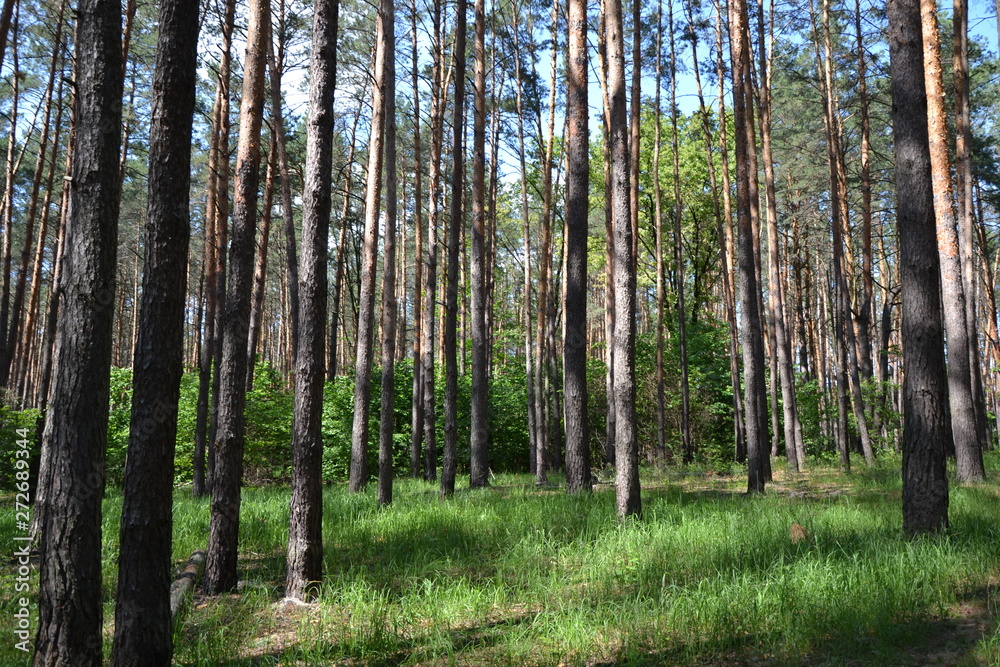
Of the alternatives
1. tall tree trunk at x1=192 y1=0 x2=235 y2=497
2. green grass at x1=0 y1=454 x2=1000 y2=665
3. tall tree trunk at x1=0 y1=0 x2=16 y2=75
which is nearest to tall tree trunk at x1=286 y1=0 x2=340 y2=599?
green grass at x1=0 y1=454 x2=1000 y2=665

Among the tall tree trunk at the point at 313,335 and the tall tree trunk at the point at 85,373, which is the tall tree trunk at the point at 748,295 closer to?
the tall tree trunk at the point at 313,335

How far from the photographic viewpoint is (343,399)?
16828mm

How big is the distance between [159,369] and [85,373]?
1.36 ft

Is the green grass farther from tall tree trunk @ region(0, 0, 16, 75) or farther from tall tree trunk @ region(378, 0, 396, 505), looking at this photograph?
tall tree trunk @ region(0, 0, 16, 75)

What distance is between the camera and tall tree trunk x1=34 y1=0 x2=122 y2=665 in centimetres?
357

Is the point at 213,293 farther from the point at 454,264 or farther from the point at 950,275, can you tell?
the point at 950,275

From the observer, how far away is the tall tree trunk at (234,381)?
5.37 metres

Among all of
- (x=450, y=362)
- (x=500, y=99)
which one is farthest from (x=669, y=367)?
(x=450, y=362)

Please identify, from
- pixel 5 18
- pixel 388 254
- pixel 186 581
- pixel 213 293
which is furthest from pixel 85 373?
pixel 213 293

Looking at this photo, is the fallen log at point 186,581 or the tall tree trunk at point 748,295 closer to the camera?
the fallen log at point 186,581

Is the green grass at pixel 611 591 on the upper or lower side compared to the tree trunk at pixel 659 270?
lower

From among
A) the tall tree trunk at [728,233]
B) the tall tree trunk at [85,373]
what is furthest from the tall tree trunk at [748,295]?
the tall tree trunk at [85,373]

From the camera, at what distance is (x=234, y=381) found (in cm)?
565

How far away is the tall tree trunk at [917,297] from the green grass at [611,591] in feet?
1.46
